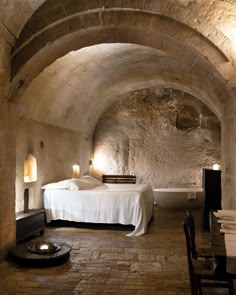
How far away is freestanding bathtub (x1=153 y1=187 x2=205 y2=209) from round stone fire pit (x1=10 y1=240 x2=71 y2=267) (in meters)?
4.42

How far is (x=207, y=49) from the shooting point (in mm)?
3645

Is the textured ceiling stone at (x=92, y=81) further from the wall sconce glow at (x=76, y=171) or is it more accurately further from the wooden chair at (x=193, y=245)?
the wooden chair at (x=193, y=245)

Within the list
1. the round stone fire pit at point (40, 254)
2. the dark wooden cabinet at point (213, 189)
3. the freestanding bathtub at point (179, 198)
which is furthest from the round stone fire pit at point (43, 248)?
the freestanding bathtub at point (179, 198)

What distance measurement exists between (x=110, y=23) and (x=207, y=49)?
1.19 metres

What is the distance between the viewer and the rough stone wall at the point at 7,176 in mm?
4039

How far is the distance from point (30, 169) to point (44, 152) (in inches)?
22.2

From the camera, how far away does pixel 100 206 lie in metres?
5.97

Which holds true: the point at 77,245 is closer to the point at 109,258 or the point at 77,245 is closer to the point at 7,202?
the point at 109,258

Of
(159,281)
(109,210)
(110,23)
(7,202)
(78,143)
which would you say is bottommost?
(159,281)

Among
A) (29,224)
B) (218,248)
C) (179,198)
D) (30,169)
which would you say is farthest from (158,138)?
(218,248)

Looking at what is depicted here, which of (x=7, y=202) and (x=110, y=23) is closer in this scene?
(x=110, y=23)

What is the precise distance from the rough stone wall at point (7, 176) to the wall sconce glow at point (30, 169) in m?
1.44

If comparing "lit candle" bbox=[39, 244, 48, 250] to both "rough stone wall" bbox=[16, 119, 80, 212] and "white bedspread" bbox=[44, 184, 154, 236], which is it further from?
"white bedspread" bbox=[44, 184, 154, 236]

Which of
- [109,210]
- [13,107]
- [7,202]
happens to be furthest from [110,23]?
[109,210]
